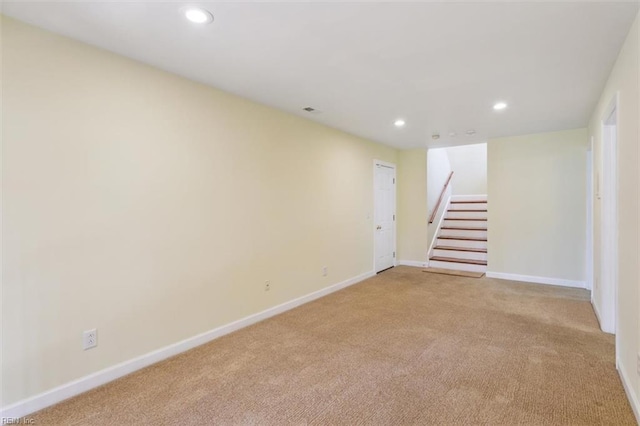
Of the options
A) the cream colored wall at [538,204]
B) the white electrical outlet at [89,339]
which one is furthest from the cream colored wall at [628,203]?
the white electrical outlet at [89,339]

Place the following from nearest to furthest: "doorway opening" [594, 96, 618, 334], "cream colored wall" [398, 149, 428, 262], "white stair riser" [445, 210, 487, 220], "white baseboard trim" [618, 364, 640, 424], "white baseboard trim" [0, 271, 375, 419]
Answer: "white baseboard trim" [618, 364, 640, 424] < "white baseboard trim" [0, 271, 375, 419] < "doorway opening" [594, 96, 618, 334] < "cream colored wall" [398, 149, 428, 262] < "white stair riser" [445, 210, 487, 220]

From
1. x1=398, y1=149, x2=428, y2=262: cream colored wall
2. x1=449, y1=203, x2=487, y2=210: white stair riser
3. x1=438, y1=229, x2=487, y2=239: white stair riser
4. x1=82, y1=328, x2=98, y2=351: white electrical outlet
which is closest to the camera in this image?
x1=82, y1=328, x2=98, y2=351: white electrical outlet

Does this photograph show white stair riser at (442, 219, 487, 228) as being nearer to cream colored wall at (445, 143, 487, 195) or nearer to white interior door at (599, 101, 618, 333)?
cream colored wall at (445, 143, 487, 195)

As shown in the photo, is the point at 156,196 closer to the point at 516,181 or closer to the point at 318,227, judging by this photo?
the point at 318,227

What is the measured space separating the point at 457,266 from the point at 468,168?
11.8 feet

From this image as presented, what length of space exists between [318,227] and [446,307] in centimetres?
191

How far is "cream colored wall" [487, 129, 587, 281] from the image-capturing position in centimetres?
487

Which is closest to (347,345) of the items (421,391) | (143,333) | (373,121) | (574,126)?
(421,391)

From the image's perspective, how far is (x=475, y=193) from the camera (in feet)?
28.2

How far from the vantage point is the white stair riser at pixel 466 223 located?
718 centimetres

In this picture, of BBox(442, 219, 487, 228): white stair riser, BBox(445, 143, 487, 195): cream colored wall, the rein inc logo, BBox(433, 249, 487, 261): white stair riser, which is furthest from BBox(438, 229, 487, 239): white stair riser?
the rein inc logo

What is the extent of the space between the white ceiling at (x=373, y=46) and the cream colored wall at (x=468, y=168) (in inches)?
198

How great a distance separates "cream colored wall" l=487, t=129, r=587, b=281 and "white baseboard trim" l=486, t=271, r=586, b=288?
5 centimetres

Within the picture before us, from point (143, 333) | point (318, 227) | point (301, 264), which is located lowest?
point (143, 333)
